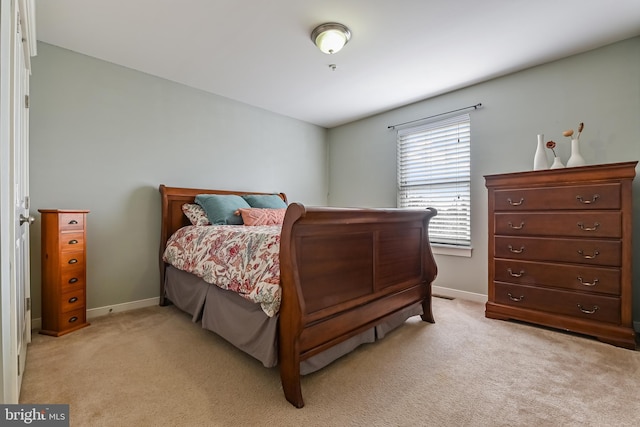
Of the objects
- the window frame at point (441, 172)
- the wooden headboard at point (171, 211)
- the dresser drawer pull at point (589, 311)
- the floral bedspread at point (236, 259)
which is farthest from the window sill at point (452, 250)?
the wooden headboard at point (171, 211)

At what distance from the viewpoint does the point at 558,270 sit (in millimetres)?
2264

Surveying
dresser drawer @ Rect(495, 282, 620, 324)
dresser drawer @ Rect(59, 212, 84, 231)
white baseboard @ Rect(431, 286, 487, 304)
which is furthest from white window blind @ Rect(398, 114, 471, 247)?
dresser drawer @ Rect(59, 212, 84, 231)

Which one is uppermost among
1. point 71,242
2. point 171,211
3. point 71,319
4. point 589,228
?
point 171,211

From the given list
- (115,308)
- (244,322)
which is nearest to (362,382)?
(244,322)

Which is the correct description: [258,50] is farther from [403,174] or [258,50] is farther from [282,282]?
[403,174]

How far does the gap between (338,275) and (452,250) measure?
6.92ft

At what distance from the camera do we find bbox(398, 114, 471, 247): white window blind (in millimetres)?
3236

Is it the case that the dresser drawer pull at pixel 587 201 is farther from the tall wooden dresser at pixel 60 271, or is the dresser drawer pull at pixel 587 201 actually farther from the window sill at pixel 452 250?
the tall wooden dresser at pixel 60 271

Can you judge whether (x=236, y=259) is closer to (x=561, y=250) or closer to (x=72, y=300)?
(x=72, y=300)

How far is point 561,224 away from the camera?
89.0 inches

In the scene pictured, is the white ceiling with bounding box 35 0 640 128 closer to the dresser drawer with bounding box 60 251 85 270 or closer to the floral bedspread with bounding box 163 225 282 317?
the floral bedspread with bounding box 163 225 282 317

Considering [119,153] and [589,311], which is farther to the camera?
[119,153]

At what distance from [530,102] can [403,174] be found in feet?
4.87

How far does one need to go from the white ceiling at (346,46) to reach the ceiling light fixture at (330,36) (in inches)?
1.9
